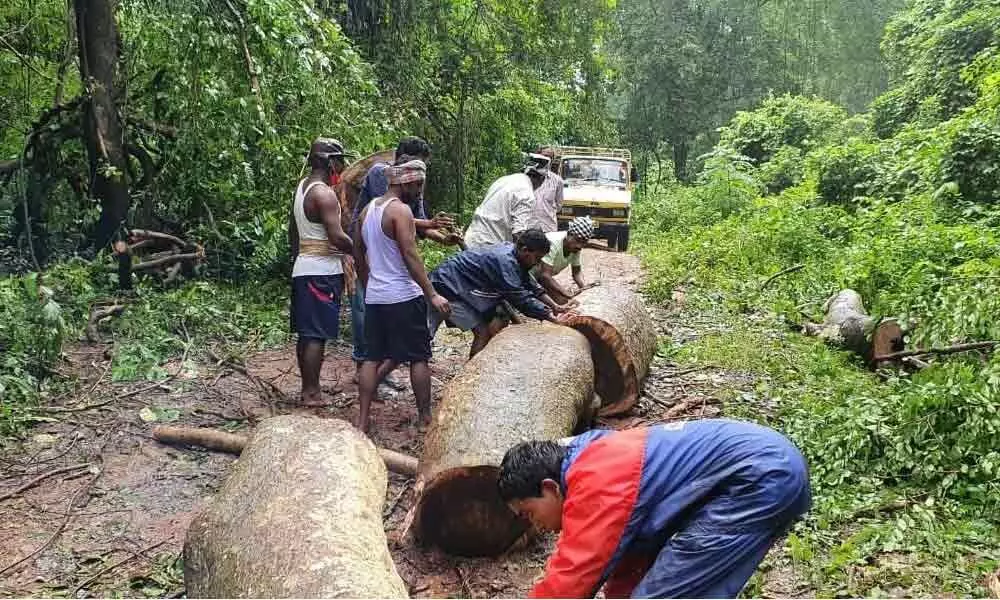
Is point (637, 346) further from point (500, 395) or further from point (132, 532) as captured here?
point (132, 532)

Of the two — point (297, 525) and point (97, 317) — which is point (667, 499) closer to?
point (297, 525)

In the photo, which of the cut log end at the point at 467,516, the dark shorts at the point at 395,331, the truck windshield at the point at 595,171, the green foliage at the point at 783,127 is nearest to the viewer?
the cut log end at the point at 467,516

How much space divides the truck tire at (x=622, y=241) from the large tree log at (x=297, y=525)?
11478 millimetres

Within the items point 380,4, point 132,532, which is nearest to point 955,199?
point 380,4

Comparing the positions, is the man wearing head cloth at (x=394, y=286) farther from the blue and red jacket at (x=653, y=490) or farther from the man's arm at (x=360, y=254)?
the blue and red jacket at (x=653, y=490)

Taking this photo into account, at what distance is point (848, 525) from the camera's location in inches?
160

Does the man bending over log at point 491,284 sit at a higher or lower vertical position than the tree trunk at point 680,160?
lower

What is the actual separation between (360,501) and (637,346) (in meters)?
3.12

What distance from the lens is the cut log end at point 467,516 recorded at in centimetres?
383

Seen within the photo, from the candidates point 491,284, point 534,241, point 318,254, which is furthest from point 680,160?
point 318,254

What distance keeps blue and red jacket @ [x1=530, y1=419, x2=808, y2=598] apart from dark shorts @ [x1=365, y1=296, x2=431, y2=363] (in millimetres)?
2492

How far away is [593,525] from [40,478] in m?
3.50

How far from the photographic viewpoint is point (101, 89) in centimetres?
721

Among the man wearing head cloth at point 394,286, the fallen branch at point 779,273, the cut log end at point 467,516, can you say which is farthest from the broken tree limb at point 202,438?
the fallen branch at point 779,273
